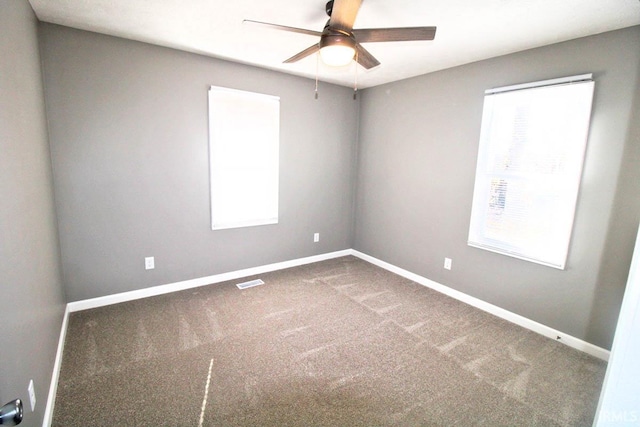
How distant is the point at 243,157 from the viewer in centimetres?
352

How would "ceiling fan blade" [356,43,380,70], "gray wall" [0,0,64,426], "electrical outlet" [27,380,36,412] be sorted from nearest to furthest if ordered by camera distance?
1. "gray wall" [0,0,64,426]
2. "electrical outlet" [27,380,36,412]
3. "ceiling fan blade" [356,43,380,70]

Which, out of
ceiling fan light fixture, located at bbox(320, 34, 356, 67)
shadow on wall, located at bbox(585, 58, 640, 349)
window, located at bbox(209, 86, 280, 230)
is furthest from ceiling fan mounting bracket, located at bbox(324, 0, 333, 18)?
shadow on wall, located at bbox(585, 58, 640, 349)

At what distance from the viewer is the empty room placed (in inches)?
69.6

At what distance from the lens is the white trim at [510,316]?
2422 mm

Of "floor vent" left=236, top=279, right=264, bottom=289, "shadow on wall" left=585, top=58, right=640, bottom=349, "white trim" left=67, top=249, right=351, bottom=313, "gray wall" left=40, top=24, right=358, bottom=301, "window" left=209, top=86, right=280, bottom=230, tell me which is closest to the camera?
"shadow on wall" left=585, top=58, right=640, bottom=349

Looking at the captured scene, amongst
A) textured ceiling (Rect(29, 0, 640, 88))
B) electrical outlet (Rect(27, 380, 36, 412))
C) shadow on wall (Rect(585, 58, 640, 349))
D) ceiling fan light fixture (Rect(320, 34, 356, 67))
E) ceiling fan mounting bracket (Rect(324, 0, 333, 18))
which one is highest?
textured ceiling (Rect(29, 0, 640, 88))

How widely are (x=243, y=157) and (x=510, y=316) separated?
330cm

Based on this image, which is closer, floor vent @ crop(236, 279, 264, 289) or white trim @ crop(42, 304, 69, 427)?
white trim @ crop(42, 304, 69, 427)

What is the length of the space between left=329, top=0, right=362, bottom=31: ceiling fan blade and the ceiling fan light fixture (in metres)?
0.05

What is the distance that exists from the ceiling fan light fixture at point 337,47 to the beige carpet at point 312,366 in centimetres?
209

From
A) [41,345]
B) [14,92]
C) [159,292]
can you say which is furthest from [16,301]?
[159,292]

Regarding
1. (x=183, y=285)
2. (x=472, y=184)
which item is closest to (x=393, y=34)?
(x=472, y=184)

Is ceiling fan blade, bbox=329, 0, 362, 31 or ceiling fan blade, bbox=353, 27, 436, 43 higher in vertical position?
ceiling fan blade, bbox=329, 0, 362, 31

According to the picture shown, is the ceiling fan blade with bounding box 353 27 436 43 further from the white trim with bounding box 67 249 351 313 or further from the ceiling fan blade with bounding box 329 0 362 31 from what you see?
the white trim with bounding box 67 249 351 313
